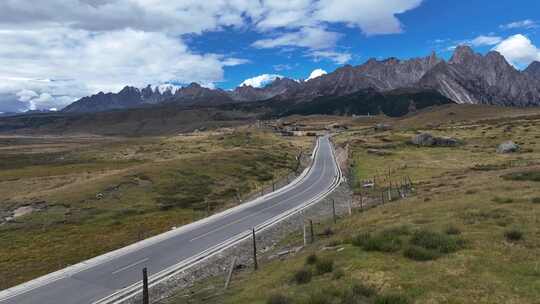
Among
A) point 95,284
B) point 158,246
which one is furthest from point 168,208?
point 95,284

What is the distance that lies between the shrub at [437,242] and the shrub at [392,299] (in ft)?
19.8

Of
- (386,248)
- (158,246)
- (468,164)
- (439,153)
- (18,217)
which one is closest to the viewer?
(386,248)

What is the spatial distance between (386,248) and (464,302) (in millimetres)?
6972

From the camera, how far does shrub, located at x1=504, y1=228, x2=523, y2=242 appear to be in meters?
19.3

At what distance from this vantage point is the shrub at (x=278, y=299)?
15037mm

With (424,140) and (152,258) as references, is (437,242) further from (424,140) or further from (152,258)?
(424,140)

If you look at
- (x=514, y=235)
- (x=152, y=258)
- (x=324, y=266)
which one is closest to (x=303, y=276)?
(x=324, y=266)

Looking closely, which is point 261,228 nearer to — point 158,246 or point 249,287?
point 158,246

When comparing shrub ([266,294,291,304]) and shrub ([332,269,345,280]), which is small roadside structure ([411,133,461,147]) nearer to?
shrub ([332,269,345,280])

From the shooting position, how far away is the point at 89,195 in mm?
65000

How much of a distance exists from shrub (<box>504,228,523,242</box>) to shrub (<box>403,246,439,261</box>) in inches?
173

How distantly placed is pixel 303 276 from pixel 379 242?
509cm

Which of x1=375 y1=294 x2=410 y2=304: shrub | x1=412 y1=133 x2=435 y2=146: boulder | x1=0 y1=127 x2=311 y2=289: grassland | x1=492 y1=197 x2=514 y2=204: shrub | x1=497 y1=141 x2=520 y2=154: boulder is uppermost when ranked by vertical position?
x1=375 y1=294 x2=410 y2=304: shrub

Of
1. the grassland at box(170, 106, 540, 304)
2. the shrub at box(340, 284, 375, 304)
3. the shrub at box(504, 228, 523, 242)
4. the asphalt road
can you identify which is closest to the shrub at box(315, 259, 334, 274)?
the grassland at box(170, 106, 540, 304)
